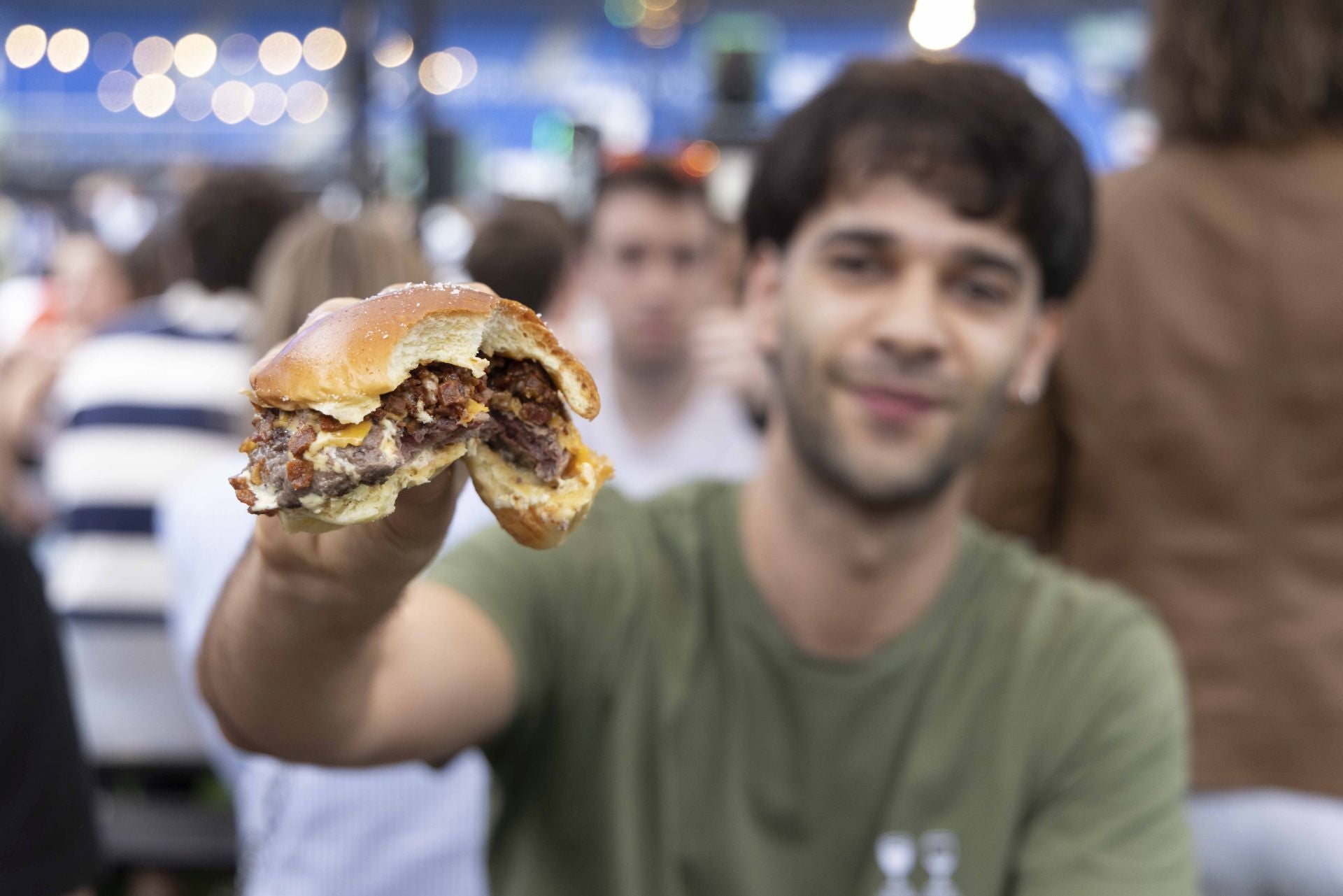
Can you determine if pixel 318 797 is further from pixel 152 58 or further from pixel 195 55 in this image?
pixel 152 58

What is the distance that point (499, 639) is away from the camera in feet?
5.35

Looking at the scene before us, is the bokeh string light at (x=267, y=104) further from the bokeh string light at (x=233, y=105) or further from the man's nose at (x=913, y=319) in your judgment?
the man's nose at (x=913, y=319)

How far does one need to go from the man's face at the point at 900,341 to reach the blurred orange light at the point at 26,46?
81.8 ft

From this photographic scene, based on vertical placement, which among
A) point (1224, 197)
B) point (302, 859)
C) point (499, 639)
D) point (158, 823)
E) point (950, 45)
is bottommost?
point (158, 823)

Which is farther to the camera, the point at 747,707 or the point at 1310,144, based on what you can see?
the point at 1310,144

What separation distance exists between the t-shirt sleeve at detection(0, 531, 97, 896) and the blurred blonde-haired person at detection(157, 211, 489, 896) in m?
0.68

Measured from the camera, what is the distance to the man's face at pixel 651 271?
373 centimetres

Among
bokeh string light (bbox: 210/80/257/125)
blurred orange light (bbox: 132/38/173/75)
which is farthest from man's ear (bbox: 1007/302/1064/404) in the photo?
blurred orange light (bbox: 132/38/173/75)

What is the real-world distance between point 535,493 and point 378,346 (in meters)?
0.19

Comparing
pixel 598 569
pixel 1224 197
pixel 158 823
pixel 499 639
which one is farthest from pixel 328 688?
pixel 158 823

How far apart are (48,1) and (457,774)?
25481 millimetres

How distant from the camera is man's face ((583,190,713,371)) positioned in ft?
12.3

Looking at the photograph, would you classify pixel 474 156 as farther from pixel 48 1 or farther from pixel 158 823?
pixel 48 1

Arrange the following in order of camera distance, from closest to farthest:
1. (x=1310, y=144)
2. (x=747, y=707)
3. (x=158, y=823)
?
(x=747, y=707) < (x=1310, y=144) < (x=158, y=823)
